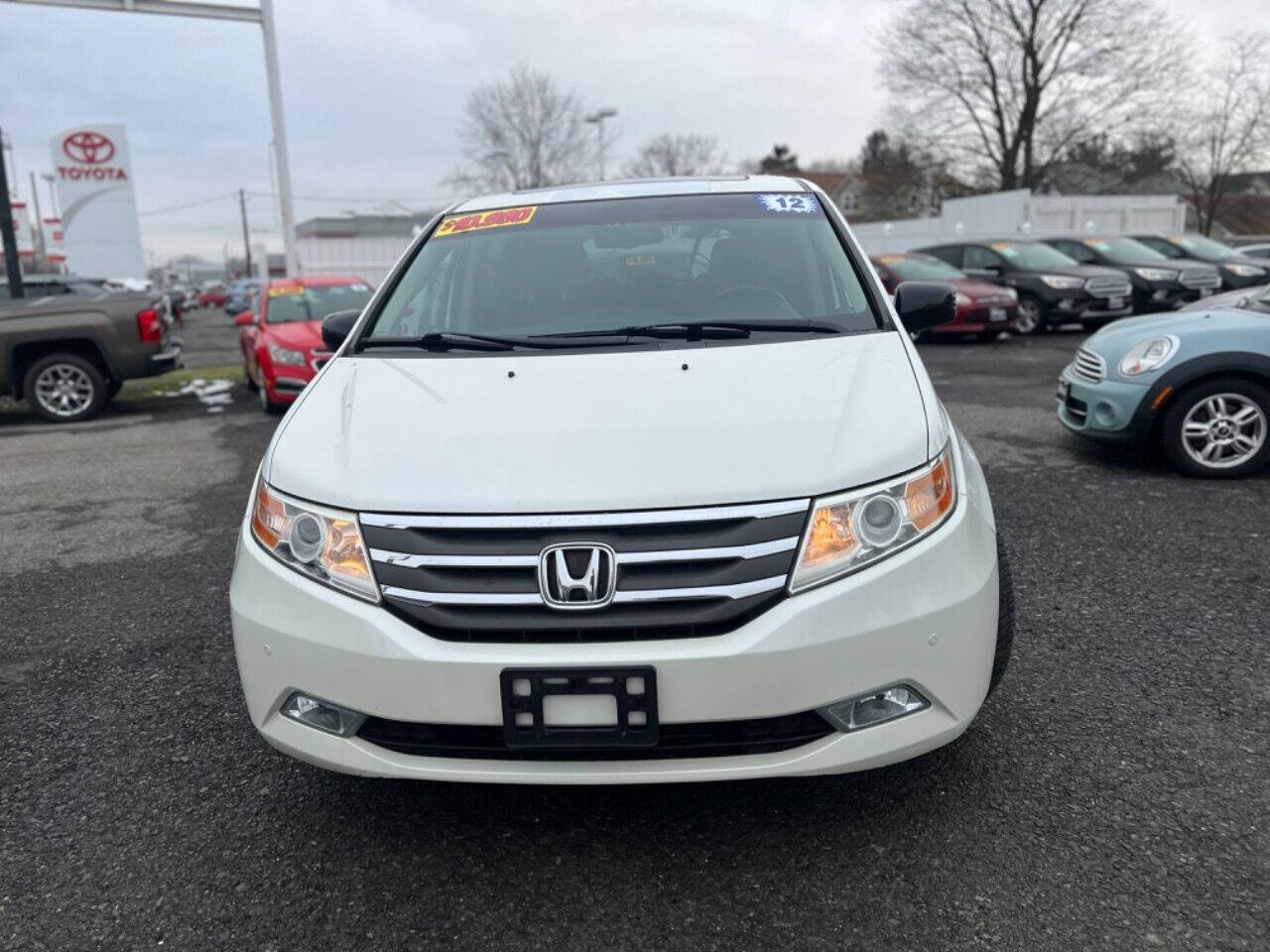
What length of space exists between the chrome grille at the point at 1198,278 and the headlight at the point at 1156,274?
0.39ft

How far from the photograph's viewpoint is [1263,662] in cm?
340

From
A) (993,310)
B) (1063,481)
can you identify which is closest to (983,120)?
(993,310)

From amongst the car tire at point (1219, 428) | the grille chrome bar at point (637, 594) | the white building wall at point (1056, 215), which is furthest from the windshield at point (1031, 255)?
the grille chrome bar at point (637, 594)

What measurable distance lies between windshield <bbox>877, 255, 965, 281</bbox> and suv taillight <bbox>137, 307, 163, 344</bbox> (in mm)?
10163

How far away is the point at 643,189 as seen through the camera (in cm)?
398

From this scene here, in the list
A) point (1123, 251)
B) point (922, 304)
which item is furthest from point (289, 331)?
point (1123, 251)

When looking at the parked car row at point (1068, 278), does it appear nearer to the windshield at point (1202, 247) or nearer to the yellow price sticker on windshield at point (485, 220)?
the windshield at point (1202, 247)

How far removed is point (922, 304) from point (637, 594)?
6.63ft

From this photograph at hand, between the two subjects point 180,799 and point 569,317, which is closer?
point 180,799

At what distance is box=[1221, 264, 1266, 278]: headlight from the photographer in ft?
50.5

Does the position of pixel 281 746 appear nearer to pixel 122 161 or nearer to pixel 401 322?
pixel 401 322

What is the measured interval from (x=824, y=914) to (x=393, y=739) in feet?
3.44

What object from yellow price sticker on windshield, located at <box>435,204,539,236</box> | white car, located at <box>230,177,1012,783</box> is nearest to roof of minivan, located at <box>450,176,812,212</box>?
yellow price sticker on windshield, located at <box>435,204,539,236</box>

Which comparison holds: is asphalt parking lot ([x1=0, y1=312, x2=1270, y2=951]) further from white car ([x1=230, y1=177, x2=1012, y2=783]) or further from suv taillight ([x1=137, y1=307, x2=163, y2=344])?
suv taillight ([x1=137, y1=307, x2=163, y2=344])
